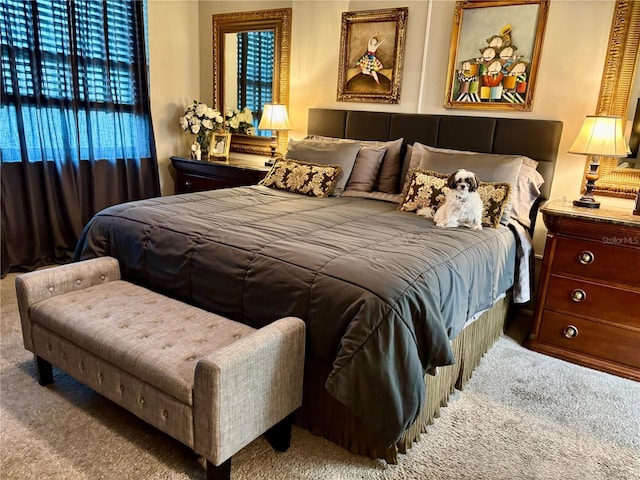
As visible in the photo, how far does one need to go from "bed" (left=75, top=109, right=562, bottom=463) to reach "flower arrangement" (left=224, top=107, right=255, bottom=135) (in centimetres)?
165

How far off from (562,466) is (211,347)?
142cm

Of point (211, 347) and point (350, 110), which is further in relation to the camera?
point (350, 110)

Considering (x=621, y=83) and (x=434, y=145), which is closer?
(x=621, y=83)

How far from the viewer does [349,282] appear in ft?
5.34

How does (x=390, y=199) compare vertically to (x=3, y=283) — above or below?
above

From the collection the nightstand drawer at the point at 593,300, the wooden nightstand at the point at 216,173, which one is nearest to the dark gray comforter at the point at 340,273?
the nightstand drawer at the point at 593,300

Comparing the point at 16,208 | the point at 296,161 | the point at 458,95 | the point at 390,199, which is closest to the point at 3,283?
the point at 16,208

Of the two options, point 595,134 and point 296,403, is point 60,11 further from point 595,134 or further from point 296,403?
point 595,134

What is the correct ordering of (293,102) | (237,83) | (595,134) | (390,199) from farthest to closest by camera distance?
1. (237,83)
2. (293,102)
3. (390,199)
4. (595,134)

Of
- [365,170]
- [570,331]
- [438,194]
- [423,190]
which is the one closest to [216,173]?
[365,170]

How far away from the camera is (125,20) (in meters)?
3.89

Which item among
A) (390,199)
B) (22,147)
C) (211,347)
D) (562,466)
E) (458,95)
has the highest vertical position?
(458,95)

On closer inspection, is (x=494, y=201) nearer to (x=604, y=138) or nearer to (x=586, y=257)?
(x=586, y=257)

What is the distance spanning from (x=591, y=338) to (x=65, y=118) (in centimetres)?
394
